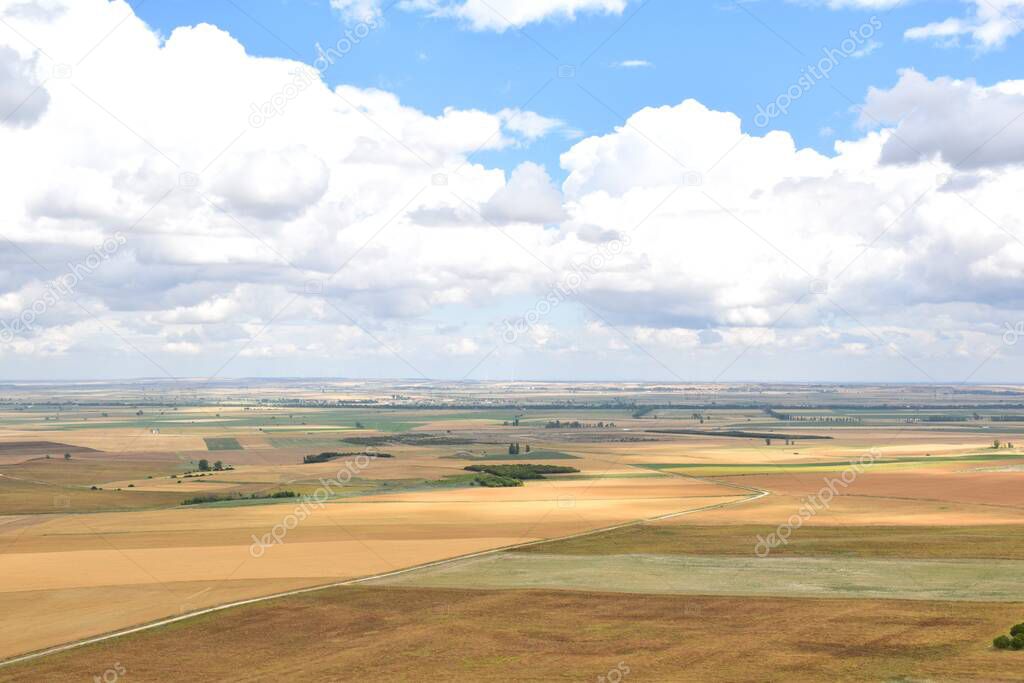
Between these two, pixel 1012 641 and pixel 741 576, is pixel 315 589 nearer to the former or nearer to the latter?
pixel 741 576

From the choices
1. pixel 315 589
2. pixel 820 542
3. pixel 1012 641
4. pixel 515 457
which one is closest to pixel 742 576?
pixel 820 542

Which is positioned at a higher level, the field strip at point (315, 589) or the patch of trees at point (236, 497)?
the patch of trees at point (236, 497)

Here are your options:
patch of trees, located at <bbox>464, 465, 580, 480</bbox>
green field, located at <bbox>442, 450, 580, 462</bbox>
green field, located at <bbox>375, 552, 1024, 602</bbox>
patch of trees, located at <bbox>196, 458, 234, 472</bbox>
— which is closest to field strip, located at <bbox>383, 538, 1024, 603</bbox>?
green field, located at <bbox>375, 552, 1024, 602</bbox>

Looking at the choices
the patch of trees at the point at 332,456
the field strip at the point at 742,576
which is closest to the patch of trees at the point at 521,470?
the patch of trees at the point at 332,456

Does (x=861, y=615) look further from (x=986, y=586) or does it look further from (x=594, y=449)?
(x=594, y=449)

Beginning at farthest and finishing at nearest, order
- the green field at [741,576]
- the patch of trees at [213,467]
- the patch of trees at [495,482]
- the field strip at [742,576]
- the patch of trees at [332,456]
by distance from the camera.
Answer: the patch of trees at [332,456]
the patch of trees at [213,467]
the patch of trees at [495,482]
the green field at [741,576]
the field strip at [742,576]

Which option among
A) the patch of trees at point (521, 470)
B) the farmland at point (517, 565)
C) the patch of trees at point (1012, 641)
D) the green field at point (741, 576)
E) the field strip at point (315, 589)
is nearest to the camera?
the patch of trees at point (1012, 641)

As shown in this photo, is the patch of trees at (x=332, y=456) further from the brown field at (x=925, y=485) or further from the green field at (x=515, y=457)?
the brown field at (x=925, y=485)
